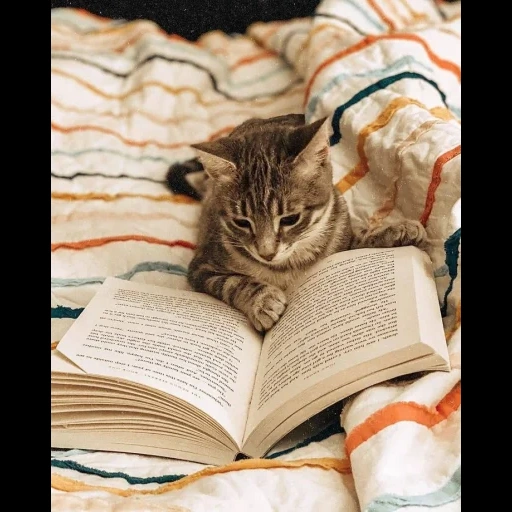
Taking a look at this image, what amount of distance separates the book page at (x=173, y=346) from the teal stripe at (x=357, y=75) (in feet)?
1.79

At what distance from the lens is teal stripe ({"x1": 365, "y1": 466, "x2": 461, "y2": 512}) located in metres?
0.56

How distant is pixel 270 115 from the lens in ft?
4.79

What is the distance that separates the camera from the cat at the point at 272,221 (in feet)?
2.95

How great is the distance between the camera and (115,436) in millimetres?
737

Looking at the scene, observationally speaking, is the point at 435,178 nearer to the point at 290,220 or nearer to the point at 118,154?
the point at 290,220

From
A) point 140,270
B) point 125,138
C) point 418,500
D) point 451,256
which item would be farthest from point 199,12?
point 418,500

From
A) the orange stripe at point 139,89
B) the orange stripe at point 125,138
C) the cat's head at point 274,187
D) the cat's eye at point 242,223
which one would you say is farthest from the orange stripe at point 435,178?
the orange stripe at point 139,89

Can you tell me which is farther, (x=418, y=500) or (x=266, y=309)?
(x=266, y=309)

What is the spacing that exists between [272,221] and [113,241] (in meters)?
0.38

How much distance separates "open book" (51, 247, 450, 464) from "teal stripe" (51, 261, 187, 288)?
21cm

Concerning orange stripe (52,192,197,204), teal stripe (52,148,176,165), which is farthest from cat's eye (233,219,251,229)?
teal stripe (52,148,176,165)
